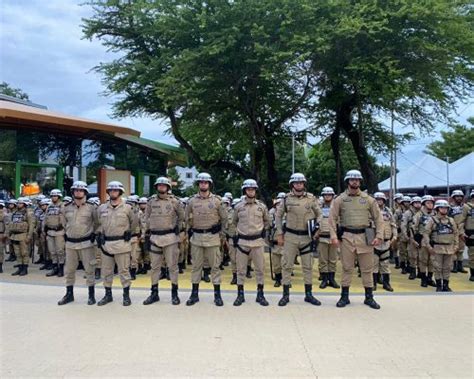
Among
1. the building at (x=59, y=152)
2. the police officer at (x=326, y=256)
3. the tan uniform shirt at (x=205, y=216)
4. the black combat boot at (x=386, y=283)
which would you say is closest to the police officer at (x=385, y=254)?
the black combat boot at (x=386, y=283)

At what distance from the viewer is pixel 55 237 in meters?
11.0

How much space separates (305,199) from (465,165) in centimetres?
2562

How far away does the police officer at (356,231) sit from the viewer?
7.59 metres

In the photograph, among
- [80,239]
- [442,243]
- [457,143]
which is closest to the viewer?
[80,239]

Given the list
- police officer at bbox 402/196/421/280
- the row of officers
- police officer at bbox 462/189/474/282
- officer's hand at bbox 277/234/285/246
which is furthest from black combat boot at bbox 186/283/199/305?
police officer at bbox 462/189/474/282

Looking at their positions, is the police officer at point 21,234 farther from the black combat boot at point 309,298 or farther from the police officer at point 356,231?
the police officer at point 356,231

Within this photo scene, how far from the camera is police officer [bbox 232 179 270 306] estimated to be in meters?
7.86

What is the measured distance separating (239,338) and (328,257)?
4474 millimetres

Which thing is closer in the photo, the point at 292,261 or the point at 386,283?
the point at 292,261

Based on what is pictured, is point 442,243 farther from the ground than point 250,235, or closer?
closer

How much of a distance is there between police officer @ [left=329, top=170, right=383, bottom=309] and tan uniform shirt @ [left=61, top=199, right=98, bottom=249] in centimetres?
401

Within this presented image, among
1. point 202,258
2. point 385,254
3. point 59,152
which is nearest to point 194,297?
point 202,258

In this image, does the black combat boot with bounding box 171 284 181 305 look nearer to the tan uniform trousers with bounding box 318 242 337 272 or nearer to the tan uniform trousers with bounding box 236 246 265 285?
the tan uniform trousers with bounding box 236 246 265 285

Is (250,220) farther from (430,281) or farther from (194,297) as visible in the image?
(430,281)
